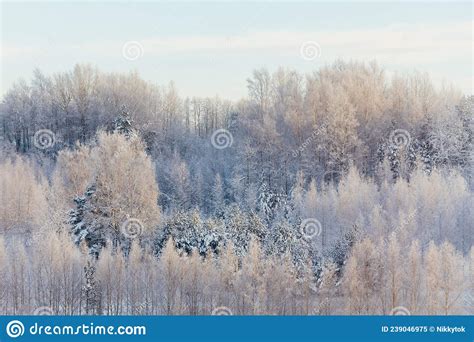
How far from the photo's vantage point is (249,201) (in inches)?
1023

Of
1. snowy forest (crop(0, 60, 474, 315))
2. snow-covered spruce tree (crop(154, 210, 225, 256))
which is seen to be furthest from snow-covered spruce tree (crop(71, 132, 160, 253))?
snow-covered spruce tree (crop(154, 210, 225, 256))

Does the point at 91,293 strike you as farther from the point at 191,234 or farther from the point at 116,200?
the point at 116,200

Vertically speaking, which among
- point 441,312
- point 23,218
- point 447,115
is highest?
point 447,115

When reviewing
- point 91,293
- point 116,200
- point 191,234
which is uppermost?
point 116,200

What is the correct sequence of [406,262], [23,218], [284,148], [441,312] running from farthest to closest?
[284,148]
[23,218]
[406,262]
[441,312]

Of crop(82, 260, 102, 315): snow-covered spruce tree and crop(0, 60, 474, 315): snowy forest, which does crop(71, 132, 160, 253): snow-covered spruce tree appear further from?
crop(82, 260, 102, 315): snow-covered spruce tree

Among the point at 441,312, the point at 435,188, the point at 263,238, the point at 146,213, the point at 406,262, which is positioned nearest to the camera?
the point at 441,312

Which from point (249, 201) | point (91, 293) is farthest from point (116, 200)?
point (249, 201)

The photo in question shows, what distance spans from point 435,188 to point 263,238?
22.7 feet

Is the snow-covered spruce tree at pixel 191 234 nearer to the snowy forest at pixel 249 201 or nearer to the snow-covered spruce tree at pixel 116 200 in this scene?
the snowy forest at pixel 249 201

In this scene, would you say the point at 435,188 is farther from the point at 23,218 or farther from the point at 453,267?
the point at 23,218

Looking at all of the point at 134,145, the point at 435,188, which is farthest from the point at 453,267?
the point at 134,145

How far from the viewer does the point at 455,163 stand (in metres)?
28.2

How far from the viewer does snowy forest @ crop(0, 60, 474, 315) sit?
1405cm
